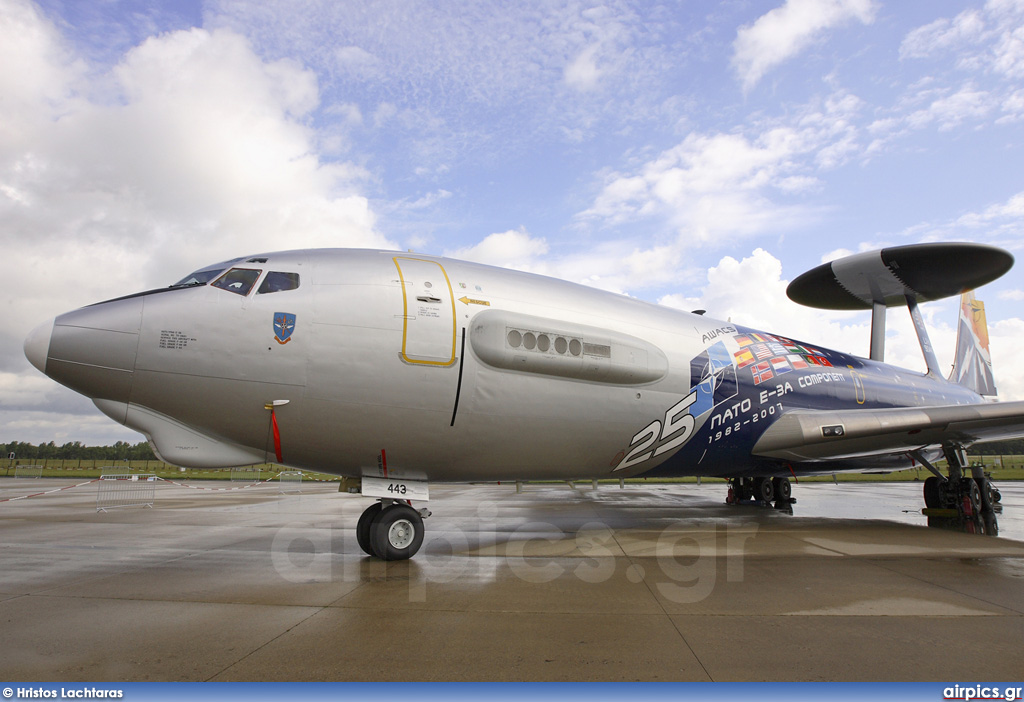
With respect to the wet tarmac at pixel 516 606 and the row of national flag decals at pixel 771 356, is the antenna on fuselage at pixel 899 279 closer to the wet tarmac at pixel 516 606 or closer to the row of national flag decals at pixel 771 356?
the row of national flag decals at pixel 771 356

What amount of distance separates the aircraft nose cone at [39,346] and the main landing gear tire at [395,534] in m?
4.54

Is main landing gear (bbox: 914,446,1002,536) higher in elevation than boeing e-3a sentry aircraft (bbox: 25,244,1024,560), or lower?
lower

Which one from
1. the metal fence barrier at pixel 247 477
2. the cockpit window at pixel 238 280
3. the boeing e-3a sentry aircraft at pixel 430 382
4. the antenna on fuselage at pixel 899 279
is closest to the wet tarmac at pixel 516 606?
the boeing e-3a sentry aircraft at pixel 430 382

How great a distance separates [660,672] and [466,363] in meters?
4.74

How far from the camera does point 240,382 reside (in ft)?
22.2

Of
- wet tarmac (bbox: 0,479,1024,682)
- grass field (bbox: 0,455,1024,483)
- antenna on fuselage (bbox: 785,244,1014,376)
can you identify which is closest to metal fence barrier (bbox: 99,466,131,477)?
grass field (bbox: 0,455,1024,483)

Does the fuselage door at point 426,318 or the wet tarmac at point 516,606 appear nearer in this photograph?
the wet tarmac at point 516,606

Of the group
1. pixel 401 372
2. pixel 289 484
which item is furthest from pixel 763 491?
pixel 289 484

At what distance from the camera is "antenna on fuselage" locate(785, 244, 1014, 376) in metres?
15.0

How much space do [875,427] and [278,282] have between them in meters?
11.2

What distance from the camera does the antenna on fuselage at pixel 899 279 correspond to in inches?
592

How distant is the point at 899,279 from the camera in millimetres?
16391

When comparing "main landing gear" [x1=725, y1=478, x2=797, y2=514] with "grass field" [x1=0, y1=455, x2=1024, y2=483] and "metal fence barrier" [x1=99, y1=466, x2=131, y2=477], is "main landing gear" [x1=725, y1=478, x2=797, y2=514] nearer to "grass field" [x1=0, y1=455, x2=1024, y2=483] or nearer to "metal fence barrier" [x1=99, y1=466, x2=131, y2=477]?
"grass field" [x1=0, y1=455, x2=1024, y2=483]

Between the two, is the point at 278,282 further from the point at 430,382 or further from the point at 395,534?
the point at 395,534
